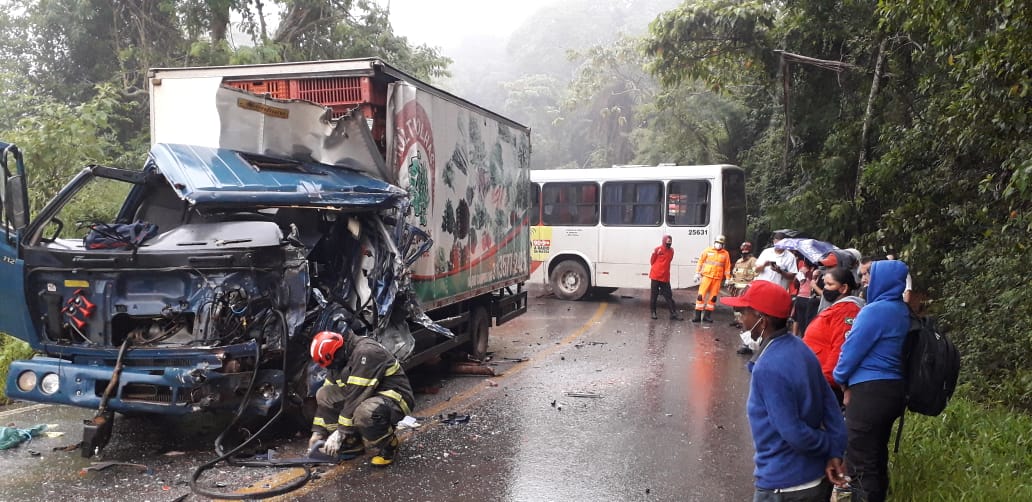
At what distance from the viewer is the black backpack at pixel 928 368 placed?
13.0ft

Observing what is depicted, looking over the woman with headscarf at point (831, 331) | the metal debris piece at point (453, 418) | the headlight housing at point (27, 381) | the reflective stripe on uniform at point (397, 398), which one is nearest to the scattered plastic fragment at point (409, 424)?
the metal debris piece at point (453, 418)

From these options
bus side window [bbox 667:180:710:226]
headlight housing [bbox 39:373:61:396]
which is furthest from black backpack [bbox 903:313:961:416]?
bus side window [bbox 667:180:710:226]


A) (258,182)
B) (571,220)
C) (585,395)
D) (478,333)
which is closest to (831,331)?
(585,395)

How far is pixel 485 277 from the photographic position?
Answer: 895cm

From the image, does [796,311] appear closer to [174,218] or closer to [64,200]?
[174,218]

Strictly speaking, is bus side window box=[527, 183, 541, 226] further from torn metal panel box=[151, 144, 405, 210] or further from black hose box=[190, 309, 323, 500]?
black hose box=[190, 309, 323, 500]

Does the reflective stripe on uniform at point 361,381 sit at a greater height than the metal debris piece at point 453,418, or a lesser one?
greater

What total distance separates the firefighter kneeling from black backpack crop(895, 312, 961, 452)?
3.22 meters

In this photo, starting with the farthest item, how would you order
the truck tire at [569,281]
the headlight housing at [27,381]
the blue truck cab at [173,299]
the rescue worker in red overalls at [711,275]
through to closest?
the truck tire at [569,281], the rescue worker in red overalls at [711,275], the headlight housing at [27,381], the blue truck cab at [173,299]

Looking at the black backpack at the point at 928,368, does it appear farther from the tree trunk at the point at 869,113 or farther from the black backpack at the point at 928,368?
the tree trunk at the point at 869,113

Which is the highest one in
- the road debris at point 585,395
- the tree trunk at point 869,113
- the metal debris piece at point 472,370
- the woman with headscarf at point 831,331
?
the tree trunk at point 869,113

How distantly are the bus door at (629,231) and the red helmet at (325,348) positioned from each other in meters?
10.9

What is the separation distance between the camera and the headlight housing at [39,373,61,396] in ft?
16.8

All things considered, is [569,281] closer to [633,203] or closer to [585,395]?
[633,203]
